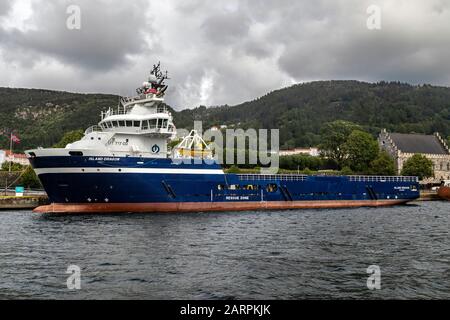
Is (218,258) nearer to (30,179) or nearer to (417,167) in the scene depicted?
(30,179)

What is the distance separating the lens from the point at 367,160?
356 feet

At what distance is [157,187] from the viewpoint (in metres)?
40.4

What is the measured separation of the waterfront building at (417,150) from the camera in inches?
4374

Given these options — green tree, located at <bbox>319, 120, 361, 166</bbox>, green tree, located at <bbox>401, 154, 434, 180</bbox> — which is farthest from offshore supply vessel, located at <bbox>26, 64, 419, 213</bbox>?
green tree, located at <bbox>319, 120, 361, 166</bbox>

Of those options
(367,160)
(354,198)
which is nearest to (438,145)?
(367,160)

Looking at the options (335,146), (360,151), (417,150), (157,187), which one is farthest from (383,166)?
(157,187)

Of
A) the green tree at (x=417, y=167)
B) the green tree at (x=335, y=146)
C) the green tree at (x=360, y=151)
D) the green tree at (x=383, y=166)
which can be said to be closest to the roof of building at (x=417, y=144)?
the green tree at (x=360, y=151)

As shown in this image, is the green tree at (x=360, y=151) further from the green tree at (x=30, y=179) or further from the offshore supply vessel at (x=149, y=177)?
the green tree at (x=30, y=179)

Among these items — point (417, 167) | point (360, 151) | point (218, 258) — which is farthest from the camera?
point (360, 151)

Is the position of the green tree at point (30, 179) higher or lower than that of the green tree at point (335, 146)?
lower

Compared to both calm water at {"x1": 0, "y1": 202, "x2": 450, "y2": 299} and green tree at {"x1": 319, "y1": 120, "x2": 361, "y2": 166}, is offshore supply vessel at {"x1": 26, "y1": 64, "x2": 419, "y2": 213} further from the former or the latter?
green tree at {"x1": 319, "y1": 120, "x2": 361, "y2": 166}

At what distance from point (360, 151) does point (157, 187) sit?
3143 inches

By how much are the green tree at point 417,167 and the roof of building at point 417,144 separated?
1152 centimetres

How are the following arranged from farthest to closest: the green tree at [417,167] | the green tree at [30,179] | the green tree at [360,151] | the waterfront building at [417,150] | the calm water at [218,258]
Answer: the waterfront building at [417,150]
the green tree at [360,151]
the green tree at [417,167]
the green tree at [30,179]
the calm water at [218,258]
